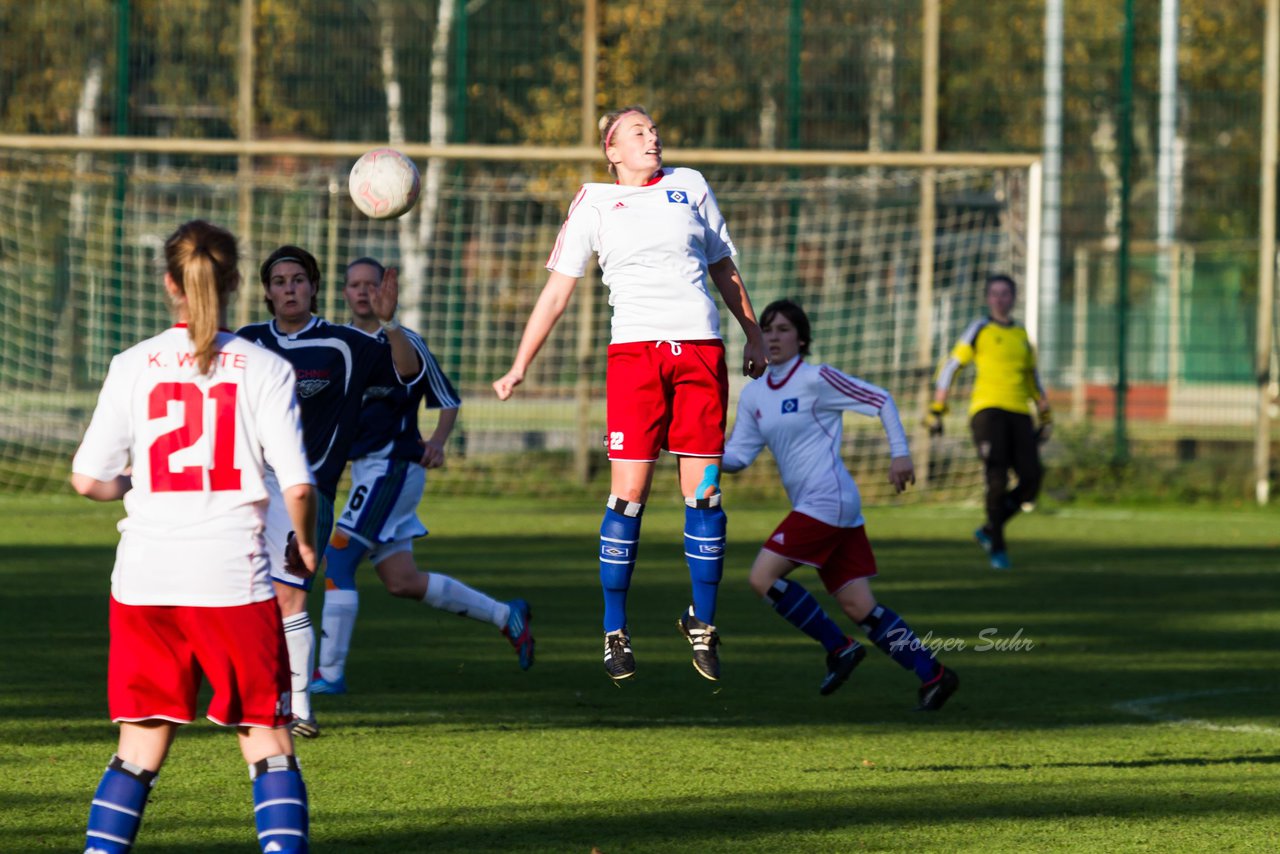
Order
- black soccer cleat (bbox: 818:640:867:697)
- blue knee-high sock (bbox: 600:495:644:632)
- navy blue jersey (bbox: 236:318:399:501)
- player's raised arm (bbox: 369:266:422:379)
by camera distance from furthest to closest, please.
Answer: black soccer cleat (bbox: 818:640:867:697)
player's raised arm (bbox: 369:266:422:379)
navy blue jersey (bbox: 236:318:399:501)
blue knee-high sock (bbox: 600:495:644:632)

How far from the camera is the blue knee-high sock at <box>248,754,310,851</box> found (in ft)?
14.8

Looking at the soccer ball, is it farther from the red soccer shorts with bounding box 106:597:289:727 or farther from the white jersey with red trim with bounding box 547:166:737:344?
the red soccer shorts with bounding box 106:597:289:727

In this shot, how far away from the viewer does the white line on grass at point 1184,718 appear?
7770mm

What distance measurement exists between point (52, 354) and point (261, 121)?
339 cm

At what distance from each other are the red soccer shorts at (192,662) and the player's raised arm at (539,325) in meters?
2.18


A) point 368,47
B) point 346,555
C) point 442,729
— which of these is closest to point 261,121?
point 368,47

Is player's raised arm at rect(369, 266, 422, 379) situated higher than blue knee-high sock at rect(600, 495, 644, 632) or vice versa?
player's raised arm at rect(369, 266, 422, 379)

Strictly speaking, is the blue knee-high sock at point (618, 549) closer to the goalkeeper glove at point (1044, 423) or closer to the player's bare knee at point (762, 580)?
the player's bare knee at point (762, 580)

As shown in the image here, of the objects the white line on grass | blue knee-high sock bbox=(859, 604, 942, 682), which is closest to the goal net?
the white line on grass

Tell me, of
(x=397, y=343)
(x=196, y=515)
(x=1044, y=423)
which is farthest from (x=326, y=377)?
(x=1044, y=423)

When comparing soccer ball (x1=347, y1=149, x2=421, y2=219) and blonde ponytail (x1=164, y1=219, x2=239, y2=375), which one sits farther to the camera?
soccer ball (x1=347, y1=149, x2=421, y2=219)

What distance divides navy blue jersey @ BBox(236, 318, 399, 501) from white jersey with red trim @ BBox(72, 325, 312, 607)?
2.46m

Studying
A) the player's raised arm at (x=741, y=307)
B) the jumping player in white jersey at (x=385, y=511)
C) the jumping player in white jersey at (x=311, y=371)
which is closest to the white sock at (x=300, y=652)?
the jumping player in white jersey at (x=311, y=371)

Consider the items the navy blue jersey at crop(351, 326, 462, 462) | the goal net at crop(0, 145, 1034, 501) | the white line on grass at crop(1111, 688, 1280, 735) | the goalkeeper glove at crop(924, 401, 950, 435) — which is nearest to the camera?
the white line on grass at crop(1111, 688, 1280, 735)
